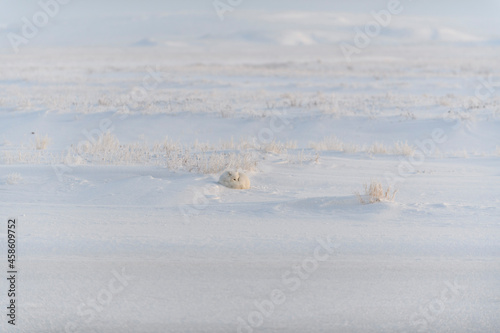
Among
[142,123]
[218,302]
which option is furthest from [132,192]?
[142,123]

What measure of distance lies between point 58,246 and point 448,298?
4.15m

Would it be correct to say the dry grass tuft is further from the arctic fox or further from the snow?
the arctic fox

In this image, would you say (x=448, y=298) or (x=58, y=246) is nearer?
(x=448, y=298)

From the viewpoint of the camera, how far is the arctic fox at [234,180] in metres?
10.1

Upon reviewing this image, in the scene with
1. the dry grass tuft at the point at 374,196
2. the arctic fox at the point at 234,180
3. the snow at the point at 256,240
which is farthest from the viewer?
the arctic fox at the point at 234,180

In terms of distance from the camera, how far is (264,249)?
680 centimetres

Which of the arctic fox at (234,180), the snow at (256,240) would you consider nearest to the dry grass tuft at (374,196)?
the snow at (256,240)

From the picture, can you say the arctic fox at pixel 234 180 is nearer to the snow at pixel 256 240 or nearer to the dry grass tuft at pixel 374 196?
the snow at pixel 256 240

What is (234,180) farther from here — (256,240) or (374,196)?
(256,240)

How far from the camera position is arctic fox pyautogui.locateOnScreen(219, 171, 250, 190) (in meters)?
10.1

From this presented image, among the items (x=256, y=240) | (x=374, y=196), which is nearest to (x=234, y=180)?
(x=374, y=196)

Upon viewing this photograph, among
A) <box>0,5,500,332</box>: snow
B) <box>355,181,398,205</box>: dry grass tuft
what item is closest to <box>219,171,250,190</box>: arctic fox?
<box>0,5,500,332</box>: snow

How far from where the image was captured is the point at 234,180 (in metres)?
10.1

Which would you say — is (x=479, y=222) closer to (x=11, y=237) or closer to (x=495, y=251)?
(x=495, y=251)
